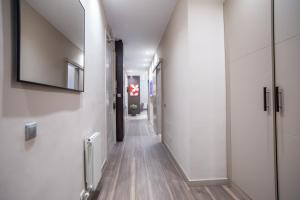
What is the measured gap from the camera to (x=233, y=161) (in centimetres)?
198

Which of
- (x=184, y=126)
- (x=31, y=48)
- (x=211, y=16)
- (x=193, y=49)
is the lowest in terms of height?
(x=184, y=126)

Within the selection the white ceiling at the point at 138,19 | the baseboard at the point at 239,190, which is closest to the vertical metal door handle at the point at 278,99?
the baseboard at the point at 239,190

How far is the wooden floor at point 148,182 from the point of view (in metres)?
1.85

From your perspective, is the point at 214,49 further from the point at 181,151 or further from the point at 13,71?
the point at 13,71

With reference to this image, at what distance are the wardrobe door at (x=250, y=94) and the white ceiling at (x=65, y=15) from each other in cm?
179

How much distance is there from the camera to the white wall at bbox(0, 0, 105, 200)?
660 millimetres

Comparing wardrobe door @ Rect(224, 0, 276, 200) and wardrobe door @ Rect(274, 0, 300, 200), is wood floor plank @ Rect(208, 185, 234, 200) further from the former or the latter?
wardrobe door @ Rect(274, 0, 300, 200)

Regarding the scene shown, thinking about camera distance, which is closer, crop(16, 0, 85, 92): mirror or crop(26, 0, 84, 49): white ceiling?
crop(16, 0, 85, 92): mirror

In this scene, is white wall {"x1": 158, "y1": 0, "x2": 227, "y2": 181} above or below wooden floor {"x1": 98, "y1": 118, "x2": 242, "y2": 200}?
above

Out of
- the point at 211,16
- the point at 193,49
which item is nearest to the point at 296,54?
the point at 193,49

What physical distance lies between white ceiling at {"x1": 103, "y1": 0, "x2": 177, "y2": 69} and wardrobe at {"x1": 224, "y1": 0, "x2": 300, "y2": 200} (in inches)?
48.9

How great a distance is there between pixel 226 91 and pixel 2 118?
7.31 feet

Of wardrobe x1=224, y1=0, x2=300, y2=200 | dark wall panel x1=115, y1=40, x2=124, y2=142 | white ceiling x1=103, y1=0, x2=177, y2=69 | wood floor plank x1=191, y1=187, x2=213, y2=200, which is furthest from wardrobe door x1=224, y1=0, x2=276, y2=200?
dark wall panel x1=115, y1=40, x2=124, y2=142

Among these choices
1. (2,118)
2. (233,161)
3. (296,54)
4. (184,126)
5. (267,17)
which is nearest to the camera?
(2,118)
